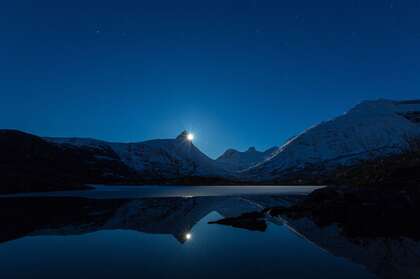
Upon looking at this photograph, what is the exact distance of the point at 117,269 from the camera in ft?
72.4

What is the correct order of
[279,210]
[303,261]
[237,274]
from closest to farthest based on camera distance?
1. [237,274]
2. [303,261]
3. [279,210]

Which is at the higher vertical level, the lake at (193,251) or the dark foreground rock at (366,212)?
the dark foreground rock at (366,212)

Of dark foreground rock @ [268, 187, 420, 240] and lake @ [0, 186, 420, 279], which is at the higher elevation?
dark foreground rock @ [268, 187, 420, 240]

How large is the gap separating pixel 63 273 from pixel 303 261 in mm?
15877

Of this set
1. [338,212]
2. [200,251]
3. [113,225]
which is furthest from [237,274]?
[338,212]

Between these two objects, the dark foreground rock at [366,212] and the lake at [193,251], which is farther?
the dark foreground rock at [366,212]

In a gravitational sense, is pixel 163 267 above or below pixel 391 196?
below

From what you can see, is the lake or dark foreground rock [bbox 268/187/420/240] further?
dark foreground rock [bbox 268/187/420/240]

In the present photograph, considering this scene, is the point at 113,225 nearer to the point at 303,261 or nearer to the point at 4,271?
the point at 4,271

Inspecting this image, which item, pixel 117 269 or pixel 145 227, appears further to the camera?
pixel 145 227

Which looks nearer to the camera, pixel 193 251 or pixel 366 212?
pixel 193 251

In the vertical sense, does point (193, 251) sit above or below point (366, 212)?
below

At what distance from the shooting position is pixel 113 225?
1636 inches

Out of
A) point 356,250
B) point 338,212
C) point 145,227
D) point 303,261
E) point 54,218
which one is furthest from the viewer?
point 338,212
